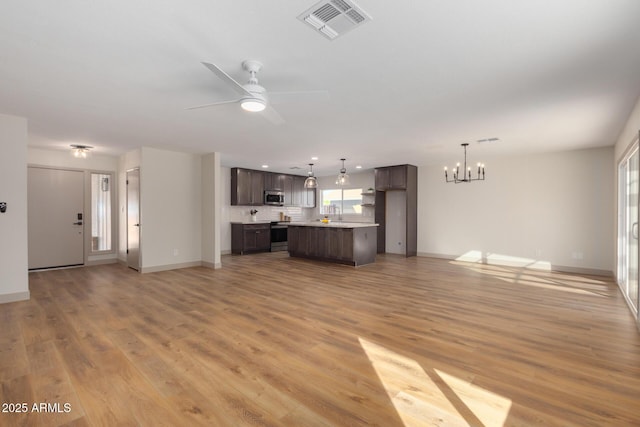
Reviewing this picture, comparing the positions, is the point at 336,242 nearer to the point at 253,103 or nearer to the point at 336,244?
the point at 336,244

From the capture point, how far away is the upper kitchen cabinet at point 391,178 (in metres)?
8.06

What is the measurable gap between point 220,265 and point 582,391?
6.16 meters

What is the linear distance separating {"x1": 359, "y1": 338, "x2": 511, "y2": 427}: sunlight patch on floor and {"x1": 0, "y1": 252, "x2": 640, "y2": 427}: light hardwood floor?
1 cm

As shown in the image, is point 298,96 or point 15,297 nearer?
point 298,96

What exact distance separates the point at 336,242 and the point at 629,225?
4929 mm

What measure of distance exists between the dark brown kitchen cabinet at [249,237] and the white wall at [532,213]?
467 cm

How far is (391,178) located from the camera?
8.28 m

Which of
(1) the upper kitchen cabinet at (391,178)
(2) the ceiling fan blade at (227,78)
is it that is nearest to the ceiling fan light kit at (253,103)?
(2) the ceiling fan blade at (227,78)

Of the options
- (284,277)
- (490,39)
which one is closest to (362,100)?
(490,39)

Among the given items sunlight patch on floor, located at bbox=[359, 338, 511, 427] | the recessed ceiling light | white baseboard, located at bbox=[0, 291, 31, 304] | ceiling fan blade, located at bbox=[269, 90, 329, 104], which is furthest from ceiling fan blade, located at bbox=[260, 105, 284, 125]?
white baseboard, located at bbox=[0, 291, 31, 304]

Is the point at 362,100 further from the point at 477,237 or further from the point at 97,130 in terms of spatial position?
the point at 477,237

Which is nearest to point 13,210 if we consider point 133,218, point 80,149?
point 80,149

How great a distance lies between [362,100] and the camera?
348 cm

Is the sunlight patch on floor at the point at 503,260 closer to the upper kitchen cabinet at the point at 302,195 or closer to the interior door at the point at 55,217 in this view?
the upper kitchen cabinet at the point at 302,195
